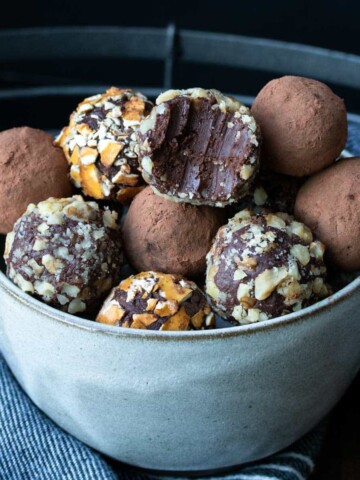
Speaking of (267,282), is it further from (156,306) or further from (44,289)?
(44,289)

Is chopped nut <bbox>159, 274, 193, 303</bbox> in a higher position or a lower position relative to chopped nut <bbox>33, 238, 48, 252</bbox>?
lower

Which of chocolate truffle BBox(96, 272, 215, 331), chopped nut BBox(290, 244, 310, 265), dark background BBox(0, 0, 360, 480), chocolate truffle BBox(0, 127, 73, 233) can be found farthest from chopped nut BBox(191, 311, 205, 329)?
dark background BBox(0, 0, 360, 480)

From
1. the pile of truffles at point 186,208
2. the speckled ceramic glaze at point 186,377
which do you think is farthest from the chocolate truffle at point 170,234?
the speckled ceramic glaze at point 186,377

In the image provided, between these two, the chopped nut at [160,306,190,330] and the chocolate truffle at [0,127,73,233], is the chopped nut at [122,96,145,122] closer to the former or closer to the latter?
the chocolate truffle at [0,127,73,233]

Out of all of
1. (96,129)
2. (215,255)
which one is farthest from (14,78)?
(215,255)

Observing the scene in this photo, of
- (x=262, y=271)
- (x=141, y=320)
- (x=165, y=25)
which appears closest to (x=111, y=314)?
(x=141, y=320)

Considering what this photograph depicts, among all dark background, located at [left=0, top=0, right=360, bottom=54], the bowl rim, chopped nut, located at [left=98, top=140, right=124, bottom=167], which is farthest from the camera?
dark background, located at [left=0, top=0, right=360, bottom=54]

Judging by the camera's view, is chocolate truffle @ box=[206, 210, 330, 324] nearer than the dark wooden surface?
Yes
